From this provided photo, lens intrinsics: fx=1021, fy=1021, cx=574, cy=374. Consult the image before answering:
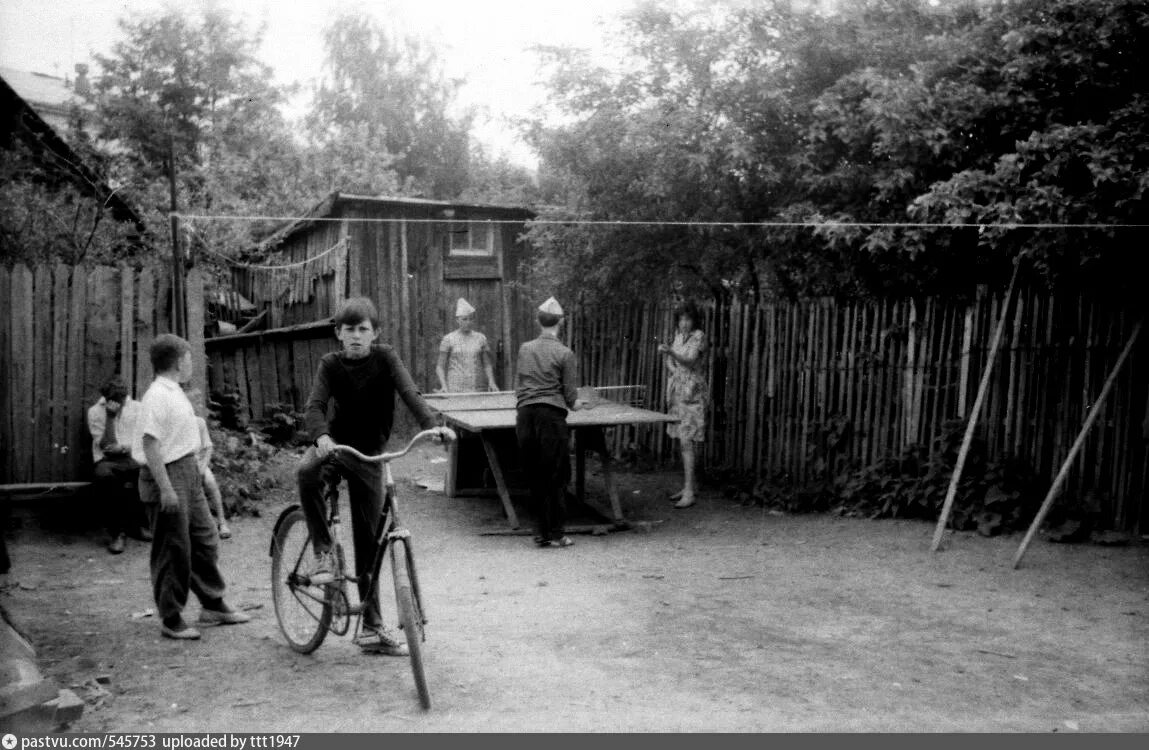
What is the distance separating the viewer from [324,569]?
5.05 meters

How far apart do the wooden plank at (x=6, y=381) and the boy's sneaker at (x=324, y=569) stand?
176 inches

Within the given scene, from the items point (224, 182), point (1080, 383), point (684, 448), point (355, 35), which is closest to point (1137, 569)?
point (1080, 383)

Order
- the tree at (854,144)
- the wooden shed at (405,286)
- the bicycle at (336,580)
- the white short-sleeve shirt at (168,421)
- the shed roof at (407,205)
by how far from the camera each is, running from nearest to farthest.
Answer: the bicycle at (336,580) → the white short-sleeve shirt at (168,421) → the tree at (854,144) → the shed roof at (407,205) → the wooden shed at (405,286)

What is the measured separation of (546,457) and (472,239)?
28.8 ft

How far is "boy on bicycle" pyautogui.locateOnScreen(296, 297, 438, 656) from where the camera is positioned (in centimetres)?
505

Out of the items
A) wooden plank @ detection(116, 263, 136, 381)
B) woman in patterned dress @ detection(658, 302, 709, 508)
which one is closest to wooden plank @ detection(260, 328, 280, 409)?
wooden plank @ detection(116, 263, 136, 381)

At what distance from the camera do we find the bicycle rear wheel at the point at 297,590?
5.12 metres

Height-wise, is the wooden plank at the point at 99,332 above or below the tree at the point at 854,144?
below

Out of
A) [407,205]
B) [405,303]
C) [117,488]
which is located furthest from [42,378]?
[407,205]

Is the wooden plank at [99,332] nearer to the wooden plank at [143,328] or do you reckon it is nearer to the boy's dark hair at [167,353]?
the wooden plank at [143,328]

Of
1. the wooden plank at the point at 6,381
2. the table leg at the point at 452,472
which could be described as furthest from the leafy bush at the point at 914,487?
the wooden plank at the point at 6,381

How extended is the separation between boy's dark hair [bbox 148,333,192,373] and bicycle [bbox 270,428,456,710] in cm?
105

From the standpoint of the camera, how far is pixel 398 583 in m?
4.46

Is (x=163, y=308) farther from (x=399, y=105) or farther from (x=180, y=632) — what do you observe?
(x=399, y=105)
